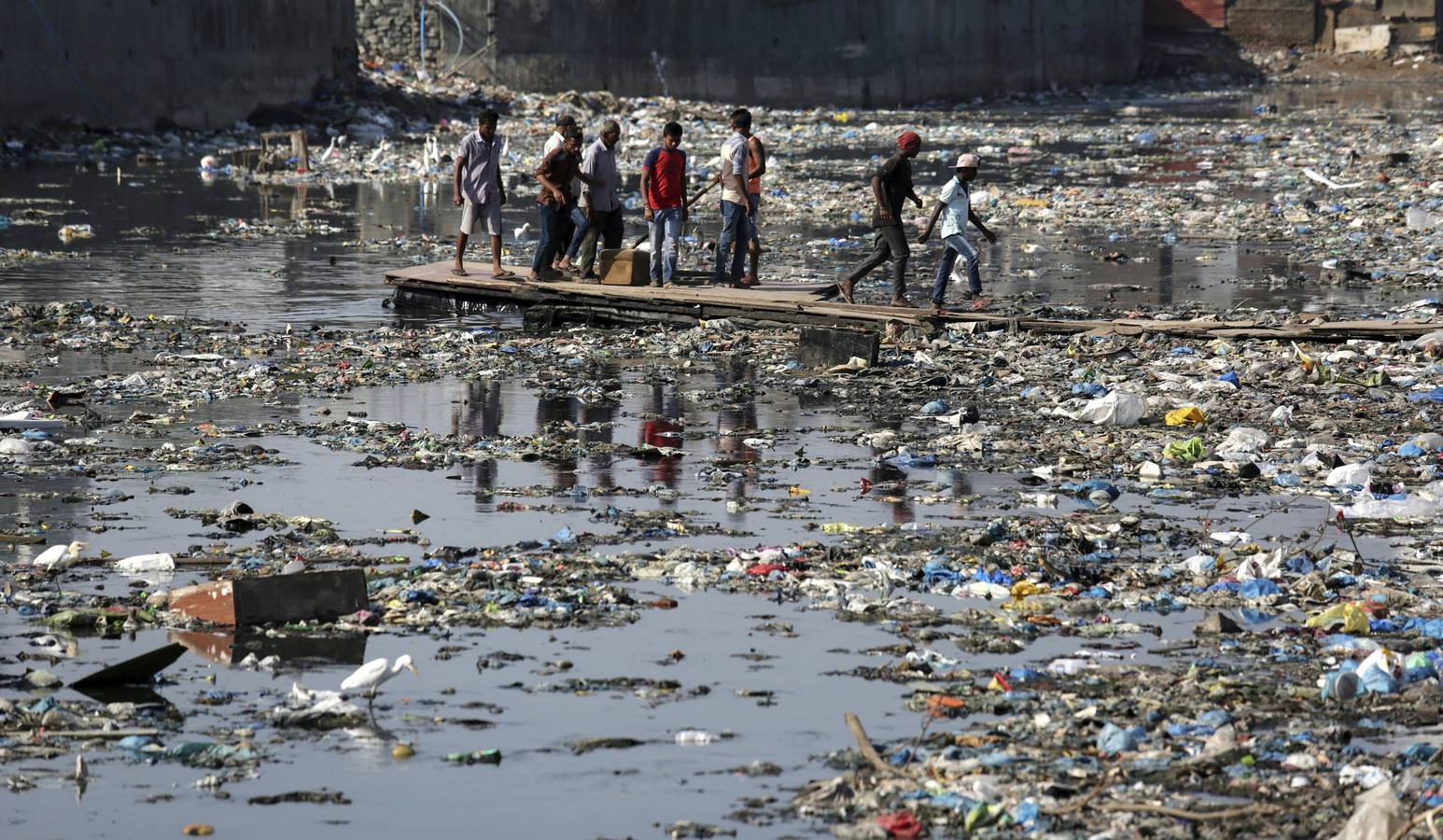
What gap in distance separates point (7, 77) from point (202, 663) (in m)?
24.4

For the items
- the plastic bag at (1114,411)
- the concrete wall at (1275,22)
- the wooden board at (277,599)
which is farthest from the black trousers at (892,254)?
the concrete wall at (1275,22)

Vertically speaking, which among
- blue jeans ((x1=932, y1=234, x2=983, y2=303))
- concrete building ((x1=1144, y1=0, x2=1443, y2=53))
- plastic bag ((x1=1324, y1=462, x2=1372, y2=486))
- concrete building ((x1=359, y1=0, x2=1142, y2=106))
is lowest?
plastic bag ((x1=1324, y1=462, x2=1372, y2=486))

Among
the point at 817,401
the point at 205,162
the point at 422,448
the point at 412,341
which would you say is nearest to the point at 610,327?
the point at 412,341

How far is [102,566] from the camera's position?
714 centimetres

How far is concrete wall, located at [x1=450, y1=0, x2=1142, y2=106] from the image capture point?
137 feet

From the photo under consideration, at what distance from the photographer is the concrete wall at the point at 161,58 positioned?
28.6 m

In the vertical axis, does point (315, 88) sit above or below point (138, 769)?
above

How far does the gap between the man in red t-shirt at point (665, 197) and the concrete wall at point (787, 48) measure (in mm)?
28585

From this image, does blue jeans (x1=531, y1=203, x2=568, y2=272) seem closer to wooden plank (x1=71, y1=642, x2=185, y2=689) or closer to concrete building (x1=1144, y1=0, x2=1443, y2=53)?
wooden plank (x1=71, y1=642, x2=185, y2=689)

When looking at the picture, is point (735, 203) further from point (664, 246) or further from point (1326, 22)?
point (1326, 22)

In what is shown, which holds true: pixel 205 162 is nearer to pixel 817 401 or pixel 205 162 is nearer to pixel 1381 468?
pixel 817 401

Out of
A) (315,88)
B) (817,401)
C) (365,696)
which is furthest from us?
(315,88)

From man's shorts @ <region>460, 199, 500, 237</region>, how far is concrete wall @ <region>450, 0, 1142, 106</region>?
28428 mm

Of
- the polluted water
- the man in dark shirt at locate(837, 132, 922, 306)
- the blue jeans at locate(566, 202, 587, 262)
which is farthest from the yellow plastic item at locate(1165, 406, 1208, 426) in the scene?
the blue jeans at locate(566, 202, 587, 262)
